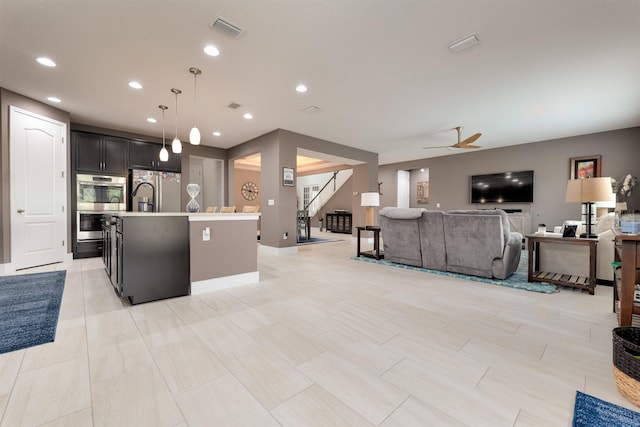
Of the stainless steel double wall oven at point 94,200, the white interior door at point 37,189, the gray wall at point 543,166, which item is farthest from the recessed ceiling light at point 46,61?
the gray wall at point 543,166

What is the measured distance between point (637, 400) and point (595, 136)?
7570 millimetres

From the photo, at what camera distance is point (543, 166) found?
6996 mm

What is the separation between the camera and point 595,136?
6.23 metres

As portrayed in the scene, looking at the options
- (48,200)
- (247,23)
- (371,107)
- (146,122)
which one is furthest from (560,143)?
(48,200)

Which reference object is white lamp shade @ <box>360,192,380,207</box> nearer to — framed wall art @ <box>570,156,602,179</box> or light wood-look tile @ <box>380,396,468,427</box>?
light wood-look tile @ <box>380,396,468,427</box>

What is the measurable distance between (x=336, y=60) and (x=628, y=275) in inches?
132

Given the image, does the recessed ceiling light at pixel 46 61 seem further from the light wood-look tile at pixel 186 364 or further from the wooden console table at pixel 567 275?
the wooden console table at pixel 567 275

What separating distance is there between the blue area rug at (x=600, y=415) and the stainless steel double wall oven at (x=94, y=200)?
703 cm

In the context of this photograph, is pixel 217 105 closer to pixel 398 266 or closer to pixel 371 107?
pixel 371 107

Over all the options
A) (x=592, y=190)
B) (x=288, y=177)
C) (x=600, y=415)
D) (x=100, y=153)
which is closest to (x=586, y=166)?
(x=592, y=190)

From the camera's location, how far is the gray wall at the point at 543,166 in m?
5.90

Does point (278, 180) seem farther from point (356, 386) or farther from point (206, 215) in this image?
point (356, 386)

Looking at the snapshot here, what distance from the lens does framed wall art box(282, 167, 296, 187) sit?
586cm

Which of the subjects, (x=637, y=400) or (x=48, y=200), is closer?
(x=637, y=400)
